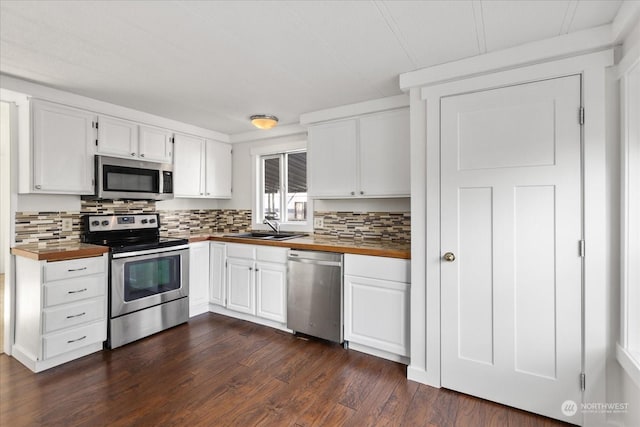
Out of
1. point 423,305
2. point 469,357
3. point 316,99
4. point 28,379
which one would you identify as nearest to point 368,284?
point 423,305

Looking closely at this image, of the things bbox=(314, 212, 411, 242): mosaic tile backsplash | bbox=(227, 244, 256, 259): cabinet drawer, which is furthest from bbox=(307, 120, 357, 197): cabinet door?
bbox=(227, 244, 256, 259): cabinet drawer

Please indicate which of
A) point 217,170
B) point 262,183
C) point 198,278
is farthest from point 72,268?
point 262,183

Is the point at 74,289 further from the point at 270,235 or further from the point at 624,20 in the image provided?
the point at 624,20

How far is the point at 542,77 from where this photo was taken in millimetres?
1892

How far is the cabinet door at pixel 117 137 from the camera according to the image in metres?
2.98

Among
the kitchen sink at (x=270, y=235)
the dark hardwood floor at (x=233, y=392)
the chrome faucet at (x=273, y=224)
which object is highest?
the chrome faucet at (x=273, y=224)

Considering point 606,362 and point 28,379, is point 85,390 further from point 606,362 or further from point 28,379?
point 606,362

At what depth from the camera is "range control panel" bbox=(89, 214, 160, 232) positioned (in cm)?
308

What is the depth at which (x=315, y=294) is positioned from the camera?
9.36ft

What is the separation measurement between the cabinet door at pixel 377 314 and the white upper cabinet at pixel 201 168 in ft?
7.45

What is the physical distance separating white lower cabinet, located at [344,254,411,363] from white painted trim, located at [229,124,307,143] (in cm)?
179

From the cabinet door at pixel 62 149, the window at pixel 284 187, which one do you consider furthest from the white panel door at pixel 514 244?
the cabinet door at pixel 62 149

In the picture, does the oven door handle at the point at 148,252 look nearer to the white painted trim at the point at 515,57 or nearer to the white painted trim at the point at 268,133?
the white painted trim at the point at 268,133

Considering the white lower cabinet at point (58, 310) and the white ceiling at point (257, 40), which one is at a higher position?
the white ceiling at point (257, 40)
